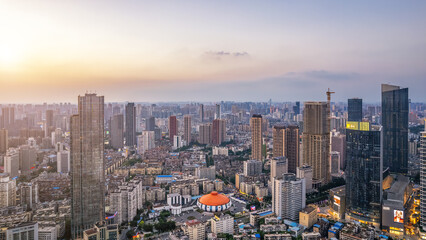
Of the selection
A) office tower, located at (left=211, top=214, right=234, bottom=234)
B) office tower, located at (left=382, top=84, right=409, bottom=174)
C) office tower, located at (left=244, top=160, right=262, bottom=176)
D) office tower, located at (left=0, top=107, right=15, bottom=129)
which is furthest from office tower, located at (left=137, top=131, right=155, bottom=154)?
office tower, located at (left=382, top=84, right=409, bottom=174)

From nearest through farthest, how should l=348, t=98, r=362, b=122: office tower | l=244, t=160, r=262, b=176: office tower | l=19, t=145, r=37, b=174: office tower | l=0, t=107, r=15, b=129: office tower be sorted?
l=244, t=160, r=262, b=176: office tower < l=19, t=145, r=37, b=174: office tower < l=0, t=107, r=15, b=129: office tower < l=348, t=98, r=362, b=122: office tower

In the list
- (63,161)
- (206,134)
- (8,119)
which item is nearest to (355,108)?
(206,134)

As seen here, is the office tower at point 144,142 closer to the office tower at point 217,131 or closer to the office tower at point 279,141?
the office tower at point 217,131

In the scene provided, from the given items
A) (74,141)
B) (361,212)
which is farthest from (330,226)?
(74,141)

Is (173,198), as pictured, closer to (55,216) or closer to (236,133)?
(55,216)

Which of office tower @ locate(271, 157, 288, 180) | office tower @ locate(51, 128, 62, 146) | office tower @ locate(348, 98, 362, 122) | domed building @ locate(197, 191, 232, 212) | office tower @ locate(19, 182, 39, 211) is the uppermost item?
office tower @ locate(348, 98, 362, 122)

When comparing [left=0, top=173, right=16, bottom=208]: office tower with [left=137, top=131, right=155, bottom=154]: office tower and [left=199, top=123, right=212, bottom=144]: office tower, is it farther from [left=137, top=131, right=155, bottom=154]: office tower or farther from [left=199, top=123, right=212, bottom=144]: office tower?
[left=199, top=123, right=212, bottom=144]: office tower

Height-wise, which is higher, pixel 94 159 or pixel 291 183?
pixel 94 159
